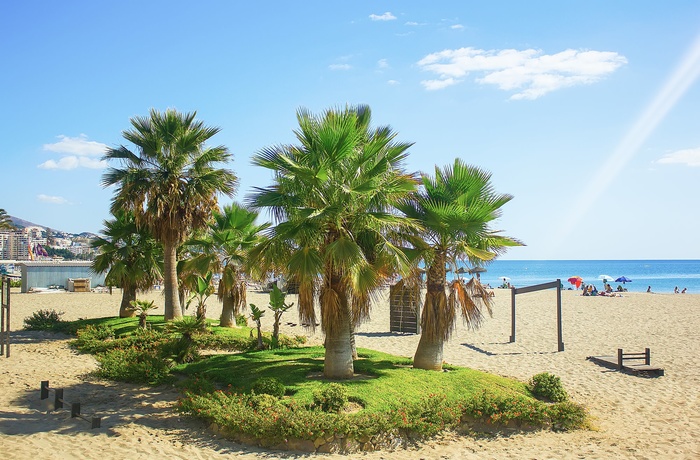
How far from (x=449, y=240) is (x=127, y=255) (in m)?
14.3

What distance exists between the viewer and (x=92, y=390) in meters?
12.9

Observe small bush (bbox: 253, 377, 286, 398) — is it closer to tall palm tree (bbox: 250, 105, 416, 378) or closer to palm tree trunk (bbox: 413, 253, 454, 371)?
tall palm tree (bbox: 250, 105, 416, 378)

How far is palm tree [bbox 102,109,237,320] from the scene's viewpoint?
19266mm

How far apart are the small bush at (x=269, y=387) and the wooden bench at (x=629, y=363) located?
10641 mm

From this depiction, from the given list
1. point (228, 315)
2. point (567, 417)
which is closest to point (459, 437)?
point (567, 417)

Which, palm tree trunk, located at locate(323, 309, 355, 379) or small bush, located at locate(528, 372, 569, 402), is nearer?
palm tree trunk, located at locate(323, 309, 355, 379)

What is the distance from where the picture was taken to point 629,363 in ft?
55.1

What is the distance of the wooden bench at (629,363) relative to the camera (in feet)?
50.9

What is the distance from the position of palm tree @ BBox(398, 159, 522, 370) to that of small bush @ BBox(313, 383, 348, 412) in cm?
360

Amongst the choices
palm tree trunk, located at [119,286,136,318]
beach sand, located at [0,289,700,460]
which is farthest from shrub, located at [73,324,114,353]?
palm tree trunk, located at [119,286,136,318]

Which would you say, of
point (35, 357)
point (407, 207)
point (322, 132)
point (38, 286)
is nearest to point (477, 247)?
point (407, 207)

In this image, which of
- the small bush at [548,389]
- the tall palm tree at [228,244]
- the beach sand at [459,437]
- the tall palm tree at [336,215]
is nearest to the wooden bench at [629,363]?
the beach sand at [459,437]

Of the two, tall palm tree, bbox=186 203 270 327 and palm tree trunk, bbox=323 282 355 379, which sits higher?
tall palm tree, bbox=186 203 270 327

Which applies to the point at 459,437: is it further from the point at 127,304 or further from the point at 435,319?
the point at 127,304
